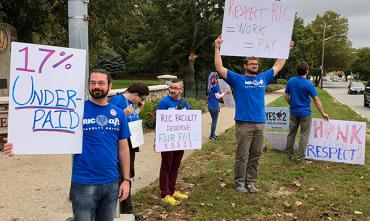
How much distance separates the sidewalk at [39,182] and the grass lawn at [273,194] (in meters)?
0.69

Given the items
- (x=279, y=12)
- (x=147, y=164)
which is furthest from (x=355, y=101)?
(x=279, y=12)

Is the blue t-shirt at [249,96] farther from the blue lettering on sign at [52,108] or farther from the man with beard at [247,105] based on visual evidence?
the blue lettering on sign at [52,108]

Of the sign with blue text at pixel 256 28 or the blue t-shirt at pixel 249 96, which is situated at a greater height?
the sign with blue text at pixel 256 28

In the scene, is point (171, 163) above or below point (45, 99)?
below

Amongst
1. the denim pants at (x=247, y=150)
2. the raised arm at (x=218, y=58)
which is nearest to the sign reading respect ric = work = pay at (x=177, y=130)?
the denim pants at (x=247, y=150)

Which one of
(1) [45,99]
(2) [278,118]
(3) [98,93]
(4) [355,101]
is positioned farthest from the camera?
(4) [355,101]

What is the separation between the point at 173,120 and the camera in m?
5.96

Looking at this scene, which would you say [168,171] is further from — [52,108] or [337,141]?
[337,141]

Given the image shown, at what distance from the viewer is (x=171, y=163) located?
5812 millimetres

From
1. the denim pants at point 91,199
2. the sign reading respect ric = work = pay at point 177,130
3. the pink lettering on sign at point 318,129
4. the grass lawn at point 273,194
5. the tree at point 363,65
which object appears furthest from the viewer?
the tree at point 363,65

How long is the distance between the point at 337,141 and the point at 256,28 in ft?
10.3

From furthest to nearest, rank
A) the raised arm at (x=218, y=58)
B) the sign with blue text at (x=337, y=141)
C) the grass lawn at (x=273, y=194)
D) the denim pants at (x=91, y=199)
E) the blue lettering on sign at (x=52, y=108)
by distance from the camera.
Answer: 1. the sign with blue text at (x=337, y=141)
2. the raised arm at (x=218, y=58)
3. the grass lawn at (x=273, y=194)
4. the blue lettering on sign at (x=52, y=108)
5. the denim pants at (x=91, y=199)

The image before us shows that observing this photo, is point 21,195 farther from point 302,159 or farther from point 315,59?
point 315,59

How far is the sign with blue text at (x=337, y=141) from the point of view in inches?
315
